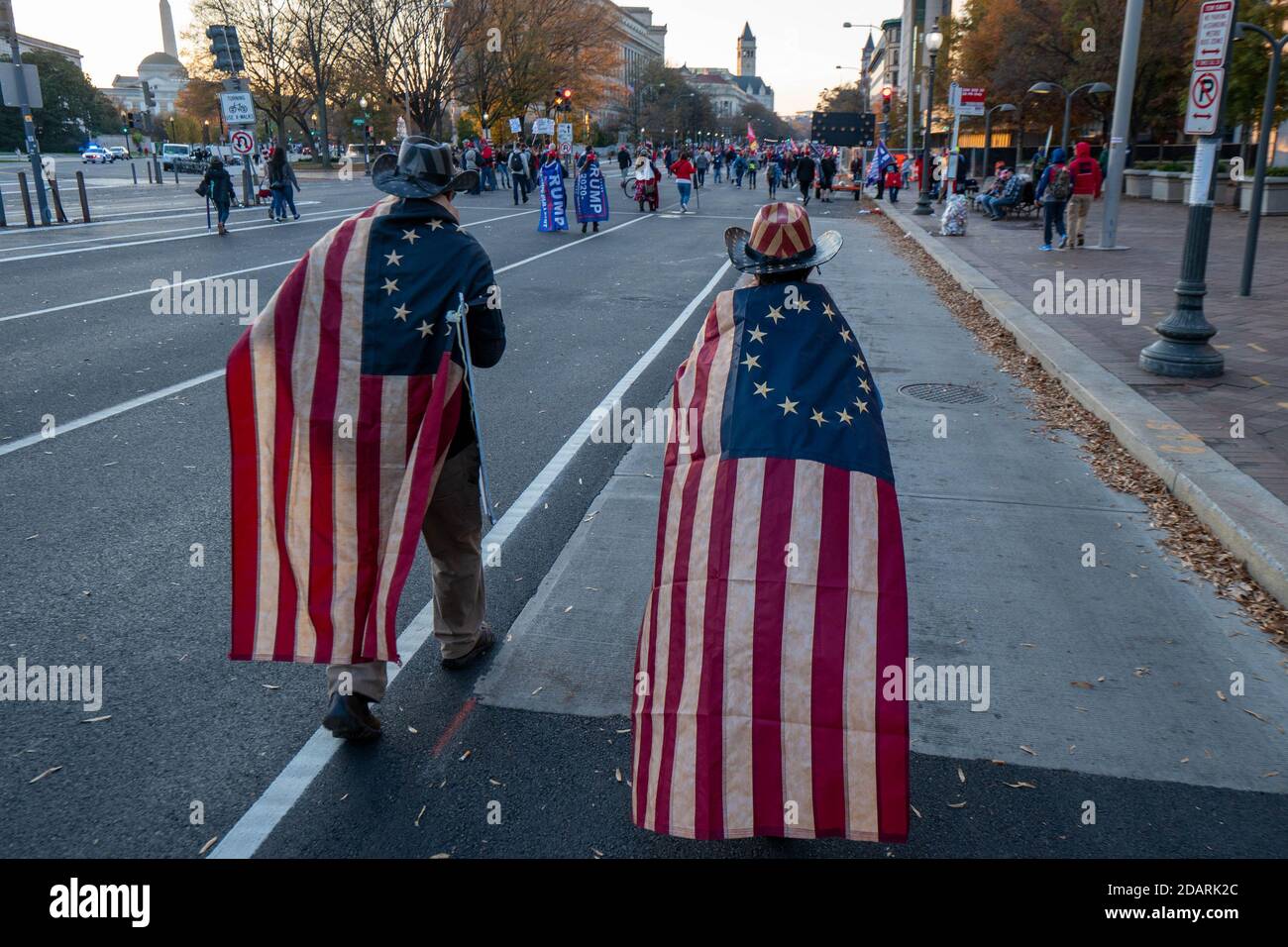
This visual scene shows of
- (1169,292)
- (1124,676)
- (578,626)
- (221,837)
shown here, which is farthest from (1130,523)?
(1169,292)

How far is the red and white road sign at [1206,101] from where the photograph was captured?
27.6 feet

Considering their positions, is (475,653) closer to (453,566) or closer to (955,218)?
(453,566)

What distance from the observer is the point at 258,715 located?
3.76 m

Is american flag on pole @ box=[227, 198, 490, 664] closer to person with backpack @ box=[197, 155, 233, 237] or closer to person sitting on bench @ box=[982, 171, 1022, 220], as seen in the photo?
person with backpack @ box=[197, 155, 233, 237]

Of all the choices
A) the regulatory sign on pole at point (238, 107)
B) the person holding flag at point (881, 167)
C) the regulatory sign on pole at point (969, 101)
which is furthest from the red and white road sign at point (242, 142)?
the person holding flag at point (881, 167)

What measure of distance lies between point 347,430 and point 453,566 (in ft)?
2.54

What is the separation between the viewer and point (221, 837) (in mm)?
3070

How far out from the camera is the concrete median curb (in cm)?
505

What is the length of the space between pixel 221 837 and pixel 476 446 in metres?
1.54

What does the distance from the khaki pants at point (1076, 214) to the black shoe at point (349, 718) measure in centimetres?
1659

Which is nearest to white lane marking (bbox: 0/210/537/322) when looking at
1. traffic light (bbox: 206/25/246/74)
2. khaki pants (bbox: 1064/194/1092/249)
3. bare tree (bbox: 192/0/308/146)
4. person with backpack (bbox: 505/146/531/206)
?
khaki pants (bbox: 1064/194/1092/249)

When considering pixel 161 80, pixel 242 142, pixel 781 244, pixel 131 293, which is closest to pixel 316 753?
pixel 781 244
